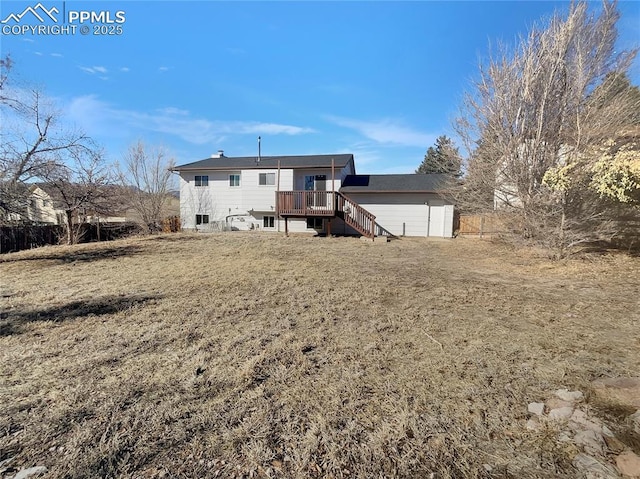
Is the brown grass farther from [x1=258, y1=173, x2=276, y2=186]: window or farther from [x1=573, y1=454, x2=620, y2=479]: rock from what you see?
[x1=258, y1=173, x2=276, y2=186]: window

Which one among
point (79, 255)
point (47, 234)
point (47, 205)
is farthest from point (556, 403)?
point (47, 234)

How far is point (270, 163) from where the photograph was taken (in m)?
18.2

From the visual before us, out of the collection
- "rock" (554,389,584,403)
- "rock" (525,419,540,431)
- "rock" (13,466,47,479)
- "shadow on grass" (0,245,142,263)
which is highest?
"shadow on grass" (0,245,142,263)

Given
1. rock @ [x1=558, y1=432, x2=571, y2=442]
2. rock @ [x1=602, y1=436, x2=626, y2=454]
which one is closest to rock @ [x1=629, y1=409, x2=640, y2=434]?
rock @ [x1=602, y1=436, x2=626, y2=454]

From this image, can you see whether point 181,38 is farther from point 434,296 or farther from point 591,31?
point 591,31

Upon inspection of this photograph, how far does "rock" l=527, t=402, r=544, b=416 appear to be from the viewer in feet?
7.48

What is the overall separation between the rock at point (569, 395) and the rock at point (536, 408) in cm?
25

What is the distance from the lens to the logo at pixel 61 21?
718 centimetres

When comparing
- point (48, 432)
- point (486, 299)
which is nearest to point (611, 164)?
point (486, 299)

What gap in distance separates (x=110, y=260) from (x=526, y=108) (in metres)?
13.3

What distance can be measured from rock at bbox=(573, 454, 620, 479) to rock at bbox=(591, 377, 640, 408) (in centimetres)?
85

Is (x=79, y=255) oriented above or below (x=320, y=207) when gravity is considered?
below

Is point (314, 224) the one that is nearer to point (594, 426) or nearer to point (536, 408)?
point (536, 408)

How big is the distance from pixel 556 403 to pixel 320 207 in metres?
13.2
